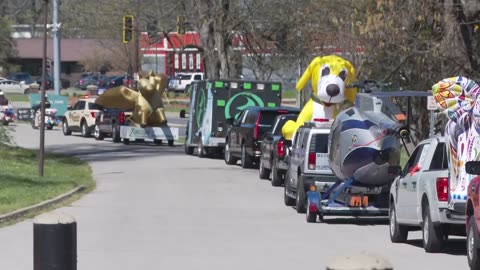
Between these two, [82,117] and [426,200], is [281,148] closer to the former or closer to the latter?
[426,200]

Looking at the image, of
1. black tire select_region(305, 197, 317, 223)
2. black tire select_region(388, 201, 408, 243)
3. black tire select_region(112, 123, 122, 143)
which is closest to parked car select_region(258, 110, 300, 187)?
black tire select_region(305, 197, 317, 223)

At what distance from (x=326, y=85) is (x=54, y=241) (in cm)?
1636

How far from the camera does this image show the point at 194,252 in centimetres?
1513

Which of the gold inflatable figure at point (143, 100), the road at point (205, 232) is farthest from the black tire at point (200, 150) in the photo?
the road at point (205, 232)

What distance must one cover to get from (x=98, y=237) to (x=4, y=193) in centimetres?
577

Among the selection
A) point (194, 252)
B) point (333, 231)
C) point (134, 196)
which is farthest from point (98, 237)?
point (134, 196)

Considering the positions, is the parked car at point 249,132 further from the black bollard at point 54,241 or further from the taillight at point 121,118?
the black bollard at point 54,241

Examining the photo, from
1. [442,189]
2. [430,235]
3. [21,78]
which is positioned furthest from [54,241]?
[21,78]

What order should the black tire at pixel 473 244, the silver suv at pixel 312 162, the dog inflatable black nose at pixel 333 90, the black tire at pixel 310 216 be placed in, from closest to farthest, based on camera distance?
1. the black tire at pixel 473 244
2. the black tire at pixel 310 216
3. the silver suv at pixel 312 162
4. the dog inflatable black nose at pixel 333 90

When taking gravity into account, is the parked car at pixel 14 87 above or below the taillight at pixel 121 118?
above

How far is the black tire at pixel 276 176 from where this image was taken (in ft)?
89.5

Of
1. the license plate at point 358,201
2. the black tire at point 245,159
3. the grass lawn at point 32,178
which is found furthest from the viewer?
the black tire at point 245,159

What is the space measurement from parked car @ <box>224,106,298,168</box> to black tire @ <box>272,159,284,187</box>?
3.74 m

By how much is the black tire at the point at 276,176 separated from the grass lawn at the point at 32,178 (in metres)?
4.34
